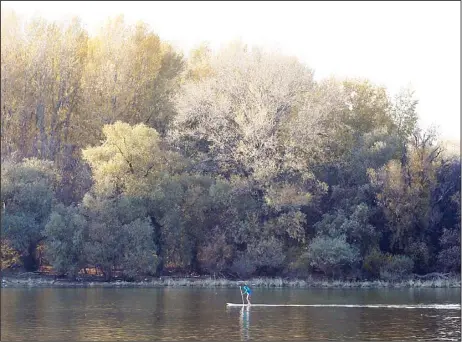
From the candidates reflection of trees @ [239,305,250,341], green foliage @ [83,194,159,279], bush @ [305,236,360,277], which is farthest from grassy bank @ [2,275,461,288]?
reflection of trees @ [239,305,250,341]

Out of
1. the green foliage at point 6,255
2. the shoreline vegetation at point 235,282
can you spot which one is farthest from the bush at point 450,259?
the green foliage at point 6,255

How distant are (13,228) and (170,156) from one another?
1270cm

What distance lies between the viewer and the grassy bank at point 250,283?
188ft

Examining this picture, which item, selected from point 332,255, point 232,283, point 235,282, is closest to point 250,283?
point 235,282

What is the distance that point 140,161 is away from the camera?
61.6 m

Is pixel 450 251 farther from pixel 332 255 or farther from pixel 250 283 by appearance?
pixel 250 283

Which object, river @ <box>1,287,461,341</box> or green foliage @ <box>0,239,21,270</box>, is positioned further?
green foliage @ <box>0,239,21,270</box>

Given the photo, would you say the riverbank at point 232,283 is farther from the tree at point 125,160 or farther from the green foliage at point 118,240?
the tree at point 125,160

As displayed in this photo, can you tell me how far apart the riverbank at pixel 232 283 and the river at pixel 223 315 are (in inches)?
164

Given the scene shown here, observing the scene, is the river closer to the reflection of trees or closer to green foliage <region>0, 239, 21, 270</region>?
the reflection of trees

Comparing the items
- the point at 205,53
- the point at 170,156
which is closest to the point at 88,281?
the point at 170,156

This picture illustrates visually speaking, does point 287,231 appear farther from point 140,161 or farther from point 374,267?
point 140,161

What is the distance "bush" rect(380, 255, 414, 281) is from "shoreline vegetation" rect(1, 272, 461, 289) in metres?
0.38

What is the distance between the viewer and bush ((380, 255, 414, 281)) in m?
58.2
